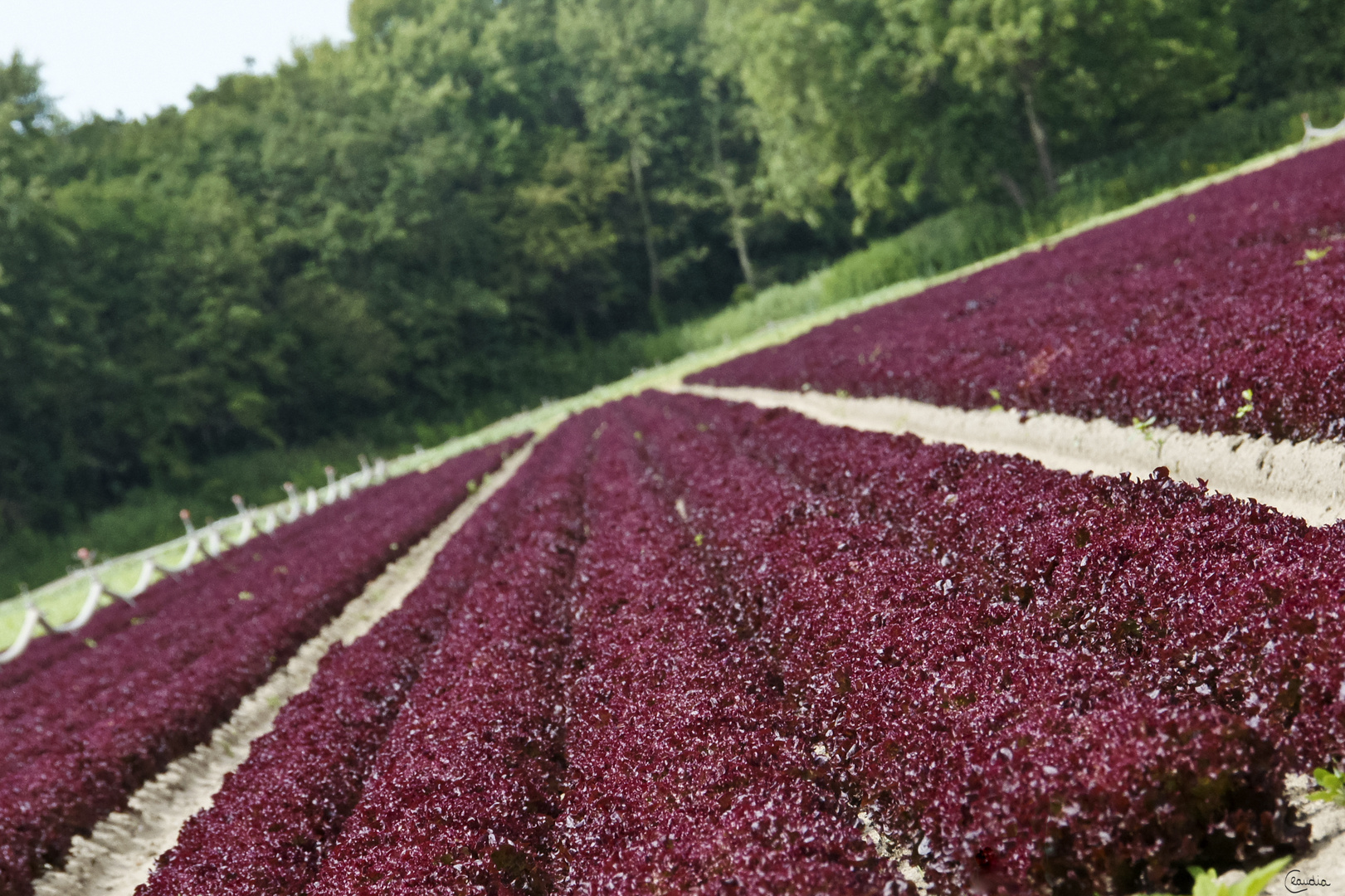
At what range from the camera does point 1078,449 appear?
1119cm

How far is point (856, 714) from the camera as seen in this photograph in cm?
541

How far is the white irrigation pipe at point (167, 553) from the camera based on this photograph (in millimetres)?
22469

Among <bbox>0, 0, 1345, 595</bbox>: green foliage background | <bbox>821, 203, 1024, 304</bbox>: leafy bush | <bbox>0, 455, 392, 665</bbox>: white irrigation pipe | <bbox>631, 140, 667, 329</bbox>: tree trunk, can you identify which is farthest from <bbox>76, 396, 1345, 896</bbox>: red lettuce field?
<bbox>631, 140, 667, 329</bbox>: tree trunk

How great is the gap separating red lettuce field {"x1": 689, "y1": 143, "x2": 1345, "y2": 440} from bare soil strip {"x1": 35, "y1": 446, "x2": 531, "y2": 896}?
11460 mm

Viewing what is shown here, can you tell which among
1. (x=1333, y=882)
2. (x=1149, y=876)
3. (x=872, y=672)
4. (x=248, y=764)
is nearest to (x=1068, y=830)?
(x=1149, y=876)

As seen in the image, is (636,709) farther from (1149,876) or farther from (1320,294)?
(1320,294)

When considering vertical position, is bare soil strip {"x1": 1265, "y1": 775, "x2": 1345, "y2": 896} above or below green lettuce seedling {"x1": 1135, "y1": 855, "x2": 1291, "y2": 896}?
below

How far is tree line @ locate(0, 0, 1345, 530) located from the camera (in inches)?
1863

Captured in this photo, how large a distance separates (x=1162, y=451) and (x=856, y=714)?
6366 mm

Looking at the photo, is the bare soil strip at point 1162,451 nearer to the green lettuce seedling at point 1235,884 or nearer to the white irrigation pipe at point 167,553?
the green lettuce seedling at point 1235,884

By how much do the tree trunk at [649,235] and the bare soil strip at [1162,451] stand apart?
193ft

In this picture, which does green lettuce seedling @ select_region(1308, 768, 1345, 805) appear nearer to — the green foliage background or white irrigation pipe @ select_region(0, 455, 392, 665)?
white irrigation pipe @ select_region(0, 455, 392, 665)

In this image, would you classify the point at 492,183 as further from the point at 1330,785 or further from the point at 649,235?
the point at 1330,785

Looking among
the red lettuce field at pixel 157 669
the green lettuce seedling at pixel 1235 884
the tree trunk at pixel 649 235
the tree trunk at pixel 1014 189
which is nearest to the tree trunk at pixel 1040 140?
the tree trunk at pixel 1014 189
